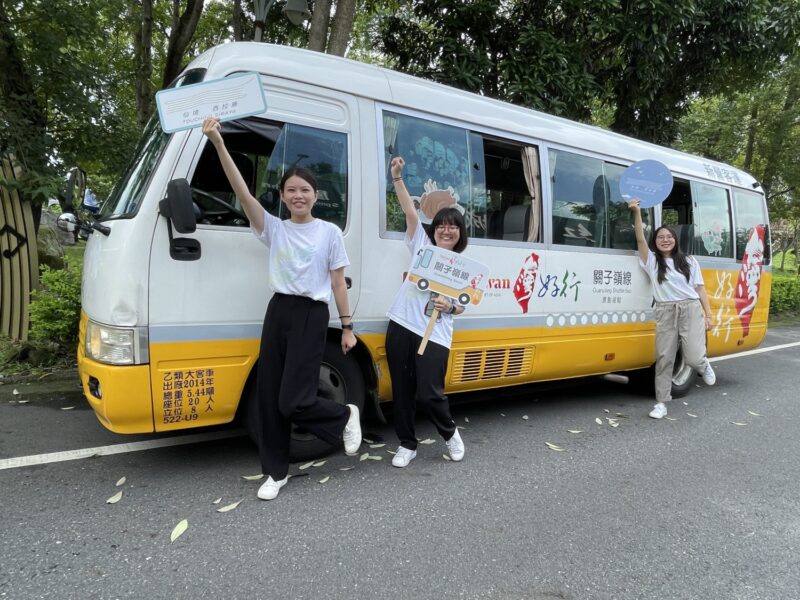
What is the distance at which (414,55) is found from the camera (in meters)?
8.33

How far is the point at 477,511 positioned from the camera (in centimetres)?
300

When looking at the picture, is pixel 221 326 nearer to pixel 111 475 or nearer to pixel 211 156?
pixel 211 156

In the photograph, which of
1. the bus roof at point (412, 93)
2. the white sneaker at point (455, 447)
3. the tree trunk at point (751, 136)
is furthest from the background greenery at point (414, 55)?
the white sneaker at point (455, 447)

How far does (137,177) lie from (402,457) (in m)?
2.43

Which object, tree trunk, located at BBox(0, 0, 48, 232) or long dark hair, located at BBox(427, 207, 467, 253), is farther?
tree trunk, located at BBox(0, 0, 48, 232)

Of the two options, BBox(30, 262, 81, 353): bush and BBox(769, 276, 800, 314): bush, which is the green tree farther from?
BBox(769, 276, 800, 314): bush

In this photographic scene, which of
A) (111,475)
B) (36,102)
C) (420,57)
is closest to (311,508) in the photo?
(111,475)

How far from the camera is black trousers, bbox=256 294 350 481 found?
9.53ft

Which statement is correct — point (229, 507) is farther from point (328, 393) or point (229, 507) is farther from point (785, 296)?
point (785, 296)

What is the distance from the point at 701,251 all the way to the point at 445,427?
153 inches

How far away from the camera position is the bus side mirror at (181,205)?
265 centimetres

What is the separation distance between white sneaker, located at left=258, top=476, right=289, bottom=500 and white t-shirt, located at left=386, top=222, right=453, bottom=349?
1.19 metres

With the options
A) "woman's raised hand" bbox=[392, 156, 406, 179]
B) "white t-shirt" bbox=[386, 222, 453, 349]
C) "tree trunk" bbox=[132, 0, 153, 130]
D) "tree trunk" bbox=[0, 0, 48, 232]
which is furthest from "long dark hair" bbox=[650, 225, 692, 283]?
"tree trunk" bbox=[132, 0, 153, 130]

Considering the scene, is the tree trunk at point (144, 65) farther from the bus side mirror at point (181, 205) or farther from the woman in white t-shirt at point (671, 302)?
the woman in white t-shirt at point (671, 302)
